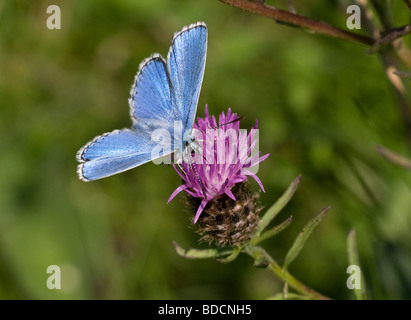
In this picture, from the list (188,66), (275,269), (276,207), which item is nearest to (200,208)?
(276,207)

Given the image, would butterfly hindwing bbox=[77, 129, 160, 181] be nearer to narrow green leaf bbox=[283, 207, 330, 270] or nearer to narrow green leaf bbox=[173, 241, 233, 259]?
narrow green leaf bbox=[173, 241, 233, 259]

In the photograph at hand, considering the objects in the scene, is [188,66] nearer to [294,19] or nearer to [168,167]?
[294,19]

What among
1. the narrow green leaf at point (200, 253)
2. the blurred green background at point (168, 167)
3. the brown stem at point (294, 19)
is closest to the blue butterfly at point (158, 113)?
the brown stem at point (294, 19)

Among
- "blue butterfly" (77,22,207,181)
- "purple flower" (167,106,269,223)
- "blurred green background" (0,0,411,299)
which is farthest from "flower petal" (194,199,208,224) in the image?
"blurred green background" (0,0,411,299)

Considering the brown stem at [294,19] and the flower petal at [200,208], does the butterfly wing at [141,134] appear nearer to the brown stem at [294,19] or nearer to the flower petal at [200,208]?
the flower petal at [200,208]
